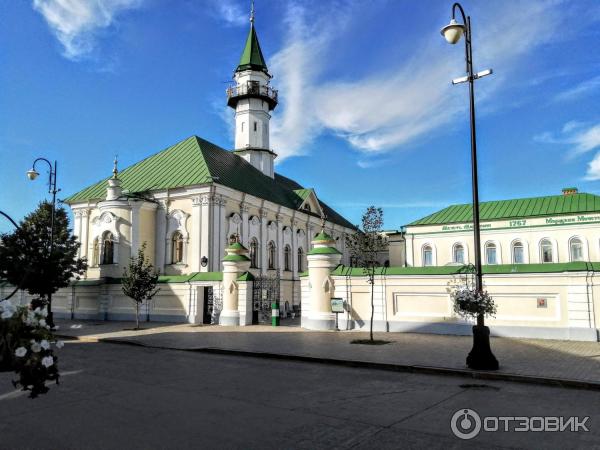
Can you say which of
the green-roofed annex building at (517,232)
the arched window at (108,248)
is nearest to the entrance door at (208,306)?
the arched window at (108,248)

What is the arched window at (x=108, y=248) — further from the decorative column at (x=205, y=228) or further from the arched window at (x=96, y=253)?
the decorative column at (x=205, y=228)

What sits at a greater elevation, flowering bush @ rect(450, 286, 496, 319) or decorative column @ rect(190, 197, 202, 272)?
decorative column @ rect(190, 197, 202, 272)

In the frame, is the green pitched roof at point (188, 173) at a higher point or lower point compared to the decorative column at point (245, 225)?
higher

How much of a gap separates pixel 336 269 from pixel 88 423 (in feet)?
49.7

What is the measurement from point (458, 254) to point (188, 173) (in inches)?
938

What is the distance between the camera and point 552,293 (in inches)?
657

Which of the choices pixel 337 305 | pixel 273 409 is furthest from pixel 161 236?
pixel 273 409

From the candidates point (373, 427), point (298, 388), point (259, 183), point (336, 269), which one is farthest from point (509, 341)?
point (259, 183)

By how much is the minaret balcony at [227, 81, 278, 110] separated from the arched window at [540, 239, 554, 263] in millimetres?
27315

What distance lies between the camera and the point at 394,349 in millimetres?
14641

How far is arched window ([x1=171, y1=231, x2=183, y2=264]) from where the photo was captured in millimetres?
33062

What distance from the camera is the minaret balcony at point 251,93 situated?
1793 inches

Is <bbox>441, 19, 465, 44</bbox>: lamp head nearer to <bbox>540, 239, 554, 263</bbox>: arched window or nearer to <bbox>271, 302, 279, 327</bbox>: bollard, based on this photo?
<bbox>271, 302, 279, 327</bbox>: bollard

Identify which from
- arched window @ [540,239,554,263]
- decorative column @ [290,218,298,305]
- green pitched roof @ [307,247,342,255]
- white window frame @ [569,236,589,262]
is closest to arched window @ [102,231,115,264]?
decorative column @ [290,218,298,305]
